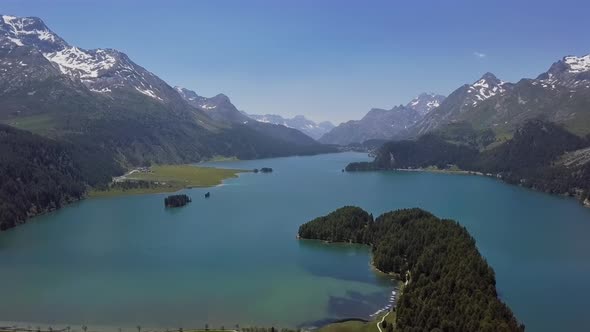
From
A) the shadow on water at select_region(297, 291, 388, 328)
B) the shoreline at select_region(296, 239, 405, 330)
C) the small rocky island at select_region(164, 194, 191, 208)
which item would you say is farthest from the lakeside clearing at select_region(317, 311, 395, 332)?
the small rocky island at select_region(164, 194, 191, 208)

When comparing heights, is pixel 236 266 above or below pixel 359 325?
above

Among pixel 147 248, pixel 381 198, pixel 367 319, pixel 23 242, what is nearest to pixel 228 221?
pixel 147 248

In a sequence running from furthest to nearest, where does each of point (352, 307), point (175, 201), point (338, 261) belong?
point (175, 201)
point (338, 261)
point (352, 307)

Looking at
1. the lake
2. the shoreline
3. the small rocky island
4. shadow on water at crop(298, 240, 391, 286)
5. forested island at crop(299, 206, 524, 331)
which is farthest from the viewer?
the small rocky island

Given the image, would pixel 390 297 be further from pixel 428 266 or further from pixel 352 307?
pixel 428 266

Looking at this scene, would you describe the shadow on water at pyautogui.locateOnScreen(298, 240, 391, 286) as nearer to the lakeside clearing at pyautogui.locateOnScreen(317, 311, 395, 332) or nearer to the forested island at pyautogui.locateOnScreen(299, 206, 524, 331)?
the forested island at pyautogui.locateOnScreen(299, 206, 524, 331)

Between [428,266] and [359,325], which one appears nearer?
[359,325]

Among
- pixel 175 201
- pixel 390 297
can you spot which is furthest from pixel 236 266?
pixel 175 201
